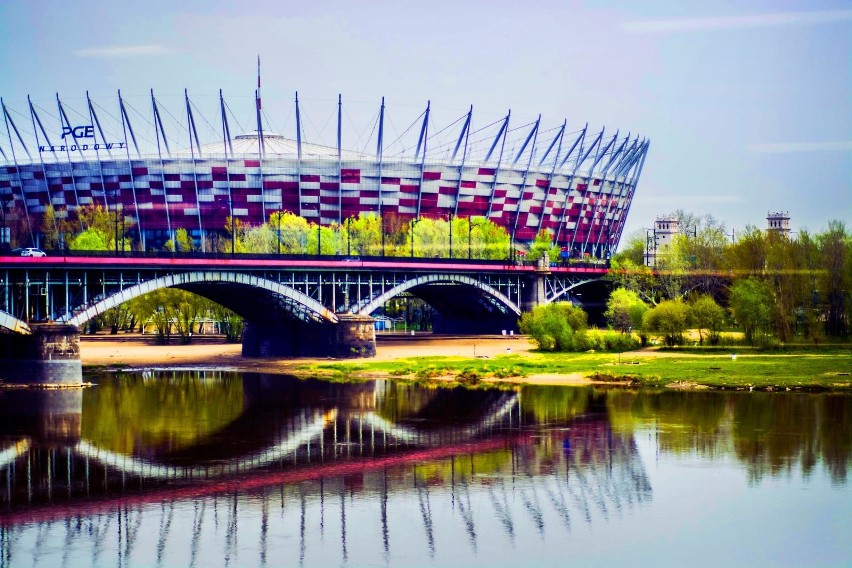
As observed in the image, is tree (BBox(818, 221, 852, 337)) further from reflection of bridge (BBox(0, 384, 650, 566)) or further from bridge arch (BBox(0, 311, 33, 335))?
bridge arch (BBox(0, 311, 33, 335))

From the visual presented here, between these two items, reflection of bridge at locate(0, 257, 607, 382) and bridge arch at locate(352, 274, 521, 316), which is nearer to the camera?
reflection of bridge at locate(0, 257, 607, 382)

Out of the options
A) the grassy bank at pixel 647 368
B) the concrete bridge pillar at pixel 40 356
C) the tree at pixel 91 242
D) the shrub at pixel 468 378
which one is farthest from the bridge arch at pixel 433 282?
the tree at pixel 91 242

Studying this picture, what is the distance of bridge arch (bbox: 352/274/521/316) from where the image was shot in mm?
122062

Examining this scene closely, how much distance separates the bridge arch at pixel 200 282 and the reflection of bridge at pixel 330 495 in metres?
31.0

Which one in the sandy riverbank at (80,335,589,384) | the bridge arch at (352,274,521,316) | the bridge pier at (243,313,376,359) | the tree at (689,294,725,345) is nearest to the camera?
the tree at (689,294,725,345)

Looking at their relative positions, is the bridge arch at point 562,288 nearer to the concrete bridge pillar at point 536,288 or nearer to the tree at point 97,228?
the concrete bridge pillar at point 536,288

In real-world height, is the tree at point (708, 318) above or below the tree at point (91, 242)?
below

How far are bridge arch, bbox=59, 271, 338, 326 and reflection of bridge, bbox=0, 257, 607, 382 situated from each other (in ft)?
0.29

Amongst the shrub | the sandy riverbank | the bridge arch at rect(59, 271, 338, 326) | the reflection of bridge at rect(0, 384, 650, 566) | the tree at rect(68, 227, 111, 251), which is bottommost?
the reflection of bridge at rect(0, 384, 650, 566)

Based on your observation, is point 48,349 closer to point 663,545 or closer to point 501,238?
point 663,545

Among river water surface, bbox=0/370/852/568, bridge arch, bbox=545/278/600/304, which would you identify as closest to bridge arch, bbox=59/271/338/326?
river water surface, bbox=0/370/852/568

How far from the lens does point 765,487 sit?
55.0m

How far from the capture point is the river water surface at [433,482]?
1800 inches

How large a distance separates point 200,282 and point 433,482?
183 feet
